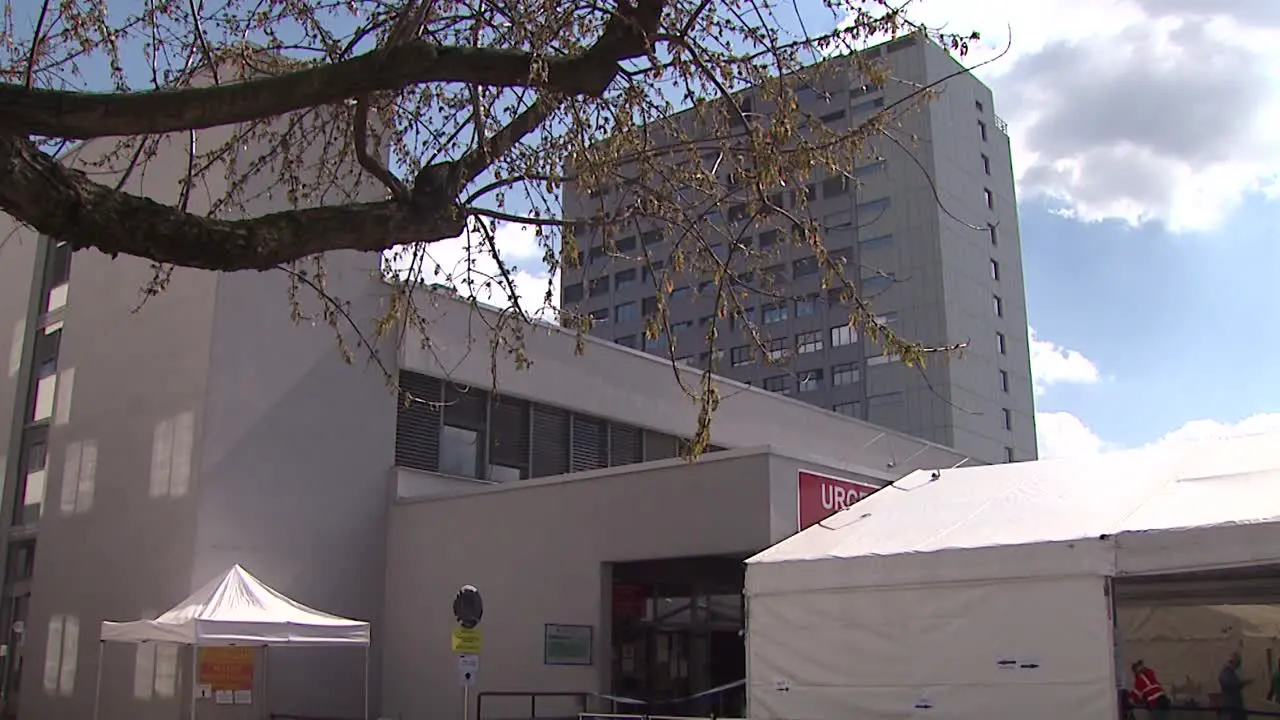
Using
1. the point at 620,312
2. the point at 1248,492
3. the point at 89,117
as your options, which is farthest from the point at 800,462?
the point at 620,312

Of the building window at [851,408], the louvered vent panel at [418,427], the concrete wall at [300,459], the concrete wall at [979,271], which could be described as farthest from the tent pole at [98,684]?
the building window at [851,408]

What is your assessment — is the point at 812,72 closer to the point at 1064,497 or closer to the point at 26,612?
the point at 1064,497

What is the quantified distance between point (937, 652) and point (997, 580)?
30.0 inches

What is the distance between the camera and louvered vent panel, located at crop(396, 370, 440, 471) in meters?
18.0

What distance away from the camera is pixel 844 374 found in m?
65.1

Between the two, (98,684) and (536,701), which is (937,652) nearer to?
(536,701)

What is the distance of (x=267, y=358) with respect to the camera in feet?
54.4

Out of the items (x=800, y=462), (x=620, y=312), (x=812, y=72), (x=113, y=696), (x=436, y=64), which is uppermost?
(x=620, y=312)

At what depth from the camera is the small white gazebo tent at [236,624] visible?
13.4 metres

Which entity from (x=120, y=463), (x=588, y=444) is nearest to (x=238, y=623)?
(x=120, y=463)

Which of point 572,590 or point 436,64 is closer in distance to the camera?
point 436,64

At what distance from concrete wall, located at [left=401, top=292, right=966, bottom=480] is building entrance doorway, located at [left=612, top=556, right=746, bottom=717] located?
88.5 inches

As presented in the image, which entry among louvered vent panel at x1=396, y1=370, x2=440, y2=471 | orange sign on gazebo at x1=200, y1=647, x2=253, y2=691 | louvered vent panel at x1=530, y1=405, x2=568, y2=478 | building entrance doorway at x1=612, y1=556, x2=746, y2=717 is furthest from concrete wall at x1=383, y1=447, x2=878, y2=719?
louvered vent panel at x1=530, y1=405, x2=568, y2=478

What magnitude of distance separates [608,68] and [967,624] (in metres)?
5.17
